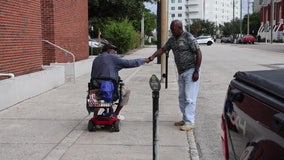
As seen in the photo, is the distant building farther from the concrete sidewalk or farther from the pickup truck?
the pickup truck

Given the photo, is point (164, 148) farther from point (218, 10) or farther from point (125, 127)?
point (218, 10)

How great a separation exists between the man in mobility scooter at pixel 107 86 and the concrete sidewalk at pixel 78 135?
0.76 ft

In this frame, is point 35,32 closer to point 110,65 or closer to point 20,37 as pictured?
point 20,37

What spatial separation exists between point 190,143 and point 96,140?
1.43 m

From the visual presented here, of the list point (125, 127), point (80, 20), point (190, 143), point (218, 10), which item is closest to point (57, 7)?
point (80, 20)

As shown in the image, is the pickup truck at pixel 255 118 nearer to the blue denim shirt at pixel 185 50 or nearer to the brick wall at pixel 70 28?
the blue denim shirt at pixel 185 50

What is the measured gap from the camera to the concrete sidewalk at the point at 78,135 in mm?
6082

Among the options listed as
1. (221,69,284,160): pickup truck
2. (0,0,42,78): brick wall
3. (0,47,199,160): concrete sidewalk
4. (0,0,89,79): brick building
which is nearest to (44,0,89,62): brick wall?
(0,0,89,79): brick building

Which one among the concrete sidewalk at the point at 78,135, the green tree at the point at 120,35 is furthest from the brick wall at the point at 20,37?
the green tree at the point at 120,35

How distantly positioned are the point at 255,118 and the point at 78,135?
4.91 meters

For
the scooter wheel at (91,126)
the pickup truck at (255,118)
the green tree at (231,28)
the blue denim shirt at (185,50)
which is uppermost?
the green tree at (231,28)

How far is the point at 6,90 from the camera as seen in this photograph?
364 inches

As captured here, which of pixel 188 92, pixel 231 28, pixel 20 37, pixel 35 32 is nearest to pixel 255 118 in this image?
pixel 188 92

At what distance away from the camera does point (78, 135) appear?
713cm
